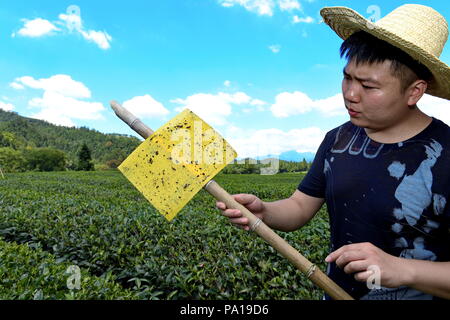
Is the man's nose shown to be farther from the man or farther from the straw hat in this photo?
the straw hat

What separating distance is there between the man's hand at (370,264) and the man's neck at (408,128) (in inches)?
17.3

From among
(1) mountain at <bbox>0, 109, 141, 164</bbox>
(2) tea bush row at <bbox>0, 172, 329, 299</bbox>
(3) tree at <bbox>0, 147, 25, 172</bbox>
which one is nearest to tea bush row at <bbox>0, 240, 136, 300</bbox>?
(2) tea bush row at <bbox>0, 172, 329, 299</bbox>

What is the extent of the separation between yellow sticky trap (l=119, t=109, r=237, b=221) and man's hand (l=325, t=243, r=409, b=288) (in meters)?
0.49

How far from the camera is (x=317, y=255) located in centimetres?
345

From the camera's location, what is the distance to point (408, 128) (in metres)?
1.27

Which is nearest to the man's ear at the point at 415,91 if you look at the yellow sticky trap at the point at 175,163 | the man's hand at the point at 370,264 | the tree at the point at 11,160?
the man's hand at the point at 370,264

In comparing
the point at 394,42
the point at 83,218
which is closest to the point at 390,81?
the point at 394,42

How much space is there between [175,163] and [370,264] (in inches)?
26.9

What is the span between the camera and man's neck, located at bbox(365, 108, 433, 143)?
1.26 metres

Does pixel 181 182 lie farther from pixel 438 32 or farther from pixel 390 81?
pixel 438 32

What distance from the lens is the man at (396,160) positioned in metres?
1.15

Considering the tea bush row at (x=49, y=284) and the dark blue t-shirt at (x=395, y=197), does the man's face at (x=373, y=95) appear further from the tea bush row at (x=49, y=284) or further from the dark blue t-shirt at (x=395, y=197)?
the tea bush row at (x=49, y=284)

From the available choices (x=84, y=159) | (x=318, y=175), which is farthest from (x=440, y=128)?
(x=84, y=159)

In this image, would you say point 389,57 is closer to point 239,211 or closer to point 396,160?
point 396,160
